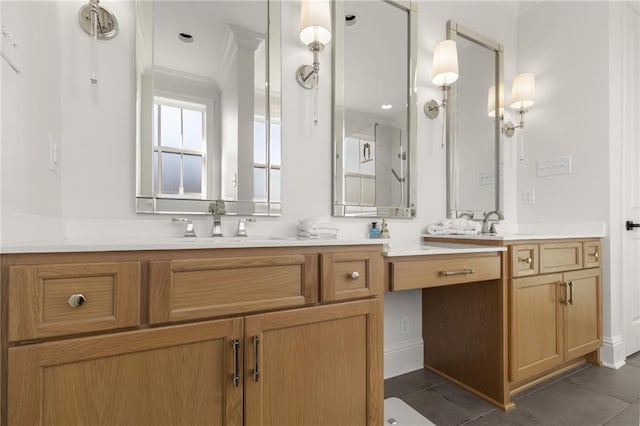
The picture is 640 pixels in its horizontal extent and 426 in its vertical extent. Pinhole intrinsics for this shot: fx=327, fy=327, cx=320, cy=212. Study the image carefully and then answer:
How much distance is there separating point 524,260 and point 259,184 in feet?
5.21

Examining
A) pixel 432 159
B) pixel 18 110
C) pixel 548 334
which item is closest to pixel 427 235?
pixel 432 159

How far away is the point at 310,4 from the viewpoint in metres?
1.73

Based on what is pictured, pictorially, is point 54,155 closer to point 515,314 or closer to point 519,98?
point 515,314

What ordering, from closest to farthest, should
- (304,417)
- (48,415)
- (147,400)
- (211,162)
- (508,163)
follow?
(48,415) < (147,400) < (304,417) < (211,162) < (508,163)

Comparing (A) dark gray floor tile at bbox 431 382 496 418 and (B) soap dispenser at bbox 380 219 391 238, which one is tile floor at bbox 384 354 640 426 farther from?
(B) soap dispenser at bbox 380 219 391 238

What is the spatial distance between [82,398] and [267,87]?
1533 millimetres

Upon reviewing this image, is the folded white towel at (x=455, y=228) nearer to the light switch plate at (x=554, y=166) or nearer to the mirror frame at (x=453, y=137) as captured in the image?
the mirror frame at (x=453, y=137)

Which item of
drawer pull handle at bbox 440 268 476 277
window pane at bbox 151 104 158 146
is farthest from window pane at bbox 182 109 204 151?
drawer pull handle at bbox 440 268 476 277

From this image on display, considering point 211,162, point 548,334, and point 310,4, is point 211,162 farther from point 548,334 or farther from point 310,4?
point 548,334

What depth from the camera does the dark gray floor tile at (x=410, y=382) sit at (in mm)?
1968

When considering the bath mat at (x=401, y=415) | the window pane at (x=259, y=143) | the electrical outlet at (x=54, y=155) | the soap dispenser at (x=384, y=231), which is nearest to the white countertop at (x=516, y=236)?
the soap dispenser at (x=384, y=231)

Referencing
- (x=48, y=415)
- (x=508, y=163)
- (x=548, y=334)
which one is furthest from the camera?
(x=508, y=163)

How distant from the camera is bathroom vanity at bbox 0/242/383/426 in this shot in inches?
33.4

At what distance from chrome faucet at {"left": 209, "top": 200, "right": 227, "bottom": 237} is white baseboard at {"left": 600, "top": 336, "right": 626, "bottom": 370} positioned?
2.74 metres
